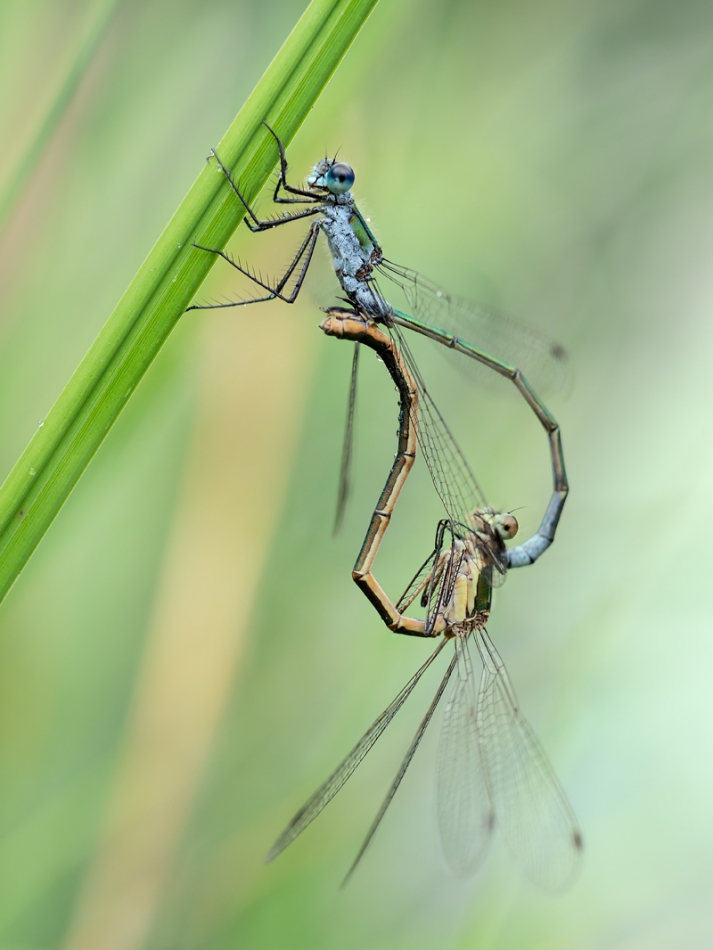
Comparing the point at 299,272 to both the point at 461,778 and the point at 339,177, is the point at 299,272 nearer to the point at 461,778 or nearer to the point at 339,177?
the point at 339,177

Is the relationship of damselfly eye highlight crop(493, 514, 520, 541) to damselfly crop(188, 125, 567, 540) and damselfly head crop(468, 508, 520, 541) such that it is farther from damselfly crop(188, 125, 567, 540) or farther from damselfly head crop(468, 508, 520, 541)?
damselfly crop(188, 125, 567, 540)

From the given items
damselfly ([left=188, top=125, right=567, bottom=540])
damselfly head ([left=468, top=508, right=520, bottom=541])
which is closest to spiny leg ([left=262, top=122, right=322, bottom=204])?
damselfly ([left=188, top=125, right=567, bottom=540])

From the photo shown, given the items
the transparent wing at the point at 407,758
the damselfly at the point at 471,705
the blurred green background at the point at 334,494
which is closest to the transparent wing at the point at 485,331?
the blurred green background at the point at 334,494

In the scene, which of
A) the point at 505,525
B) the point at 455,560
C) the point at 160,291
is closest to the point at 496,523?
the point at 505,525

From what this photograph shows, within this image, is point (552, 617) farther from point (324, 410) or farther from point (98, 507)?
point (98, 507)

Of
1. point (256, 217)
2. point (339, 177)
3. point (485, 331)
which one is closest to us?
point (256, 217)

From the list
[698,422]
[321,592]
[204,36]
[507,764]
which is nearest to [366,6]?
[204,36]

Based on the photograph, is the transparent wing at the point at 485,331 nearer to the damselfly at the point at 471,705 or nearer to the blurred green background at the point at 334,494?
the blurred green background at the point at 334,494
